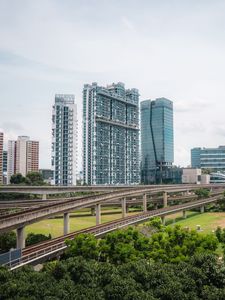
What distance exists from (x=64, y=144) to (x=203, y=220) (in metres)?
86.8

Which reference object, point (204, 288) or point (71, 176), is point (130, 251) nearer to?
point (204, 288)


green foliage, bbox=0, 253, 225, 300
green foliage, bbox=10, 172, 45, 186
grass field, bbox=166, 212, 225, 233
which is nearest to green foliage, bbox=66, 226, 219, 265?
green foliage, bbox=0, 253, 225, 300

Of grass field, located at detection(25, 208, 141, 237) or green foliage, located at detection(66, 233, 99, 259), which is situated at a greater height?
green foliage, located at detection(66, 233, 99, 259)

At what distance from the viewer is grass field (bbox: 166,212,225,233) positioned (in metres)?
89.7

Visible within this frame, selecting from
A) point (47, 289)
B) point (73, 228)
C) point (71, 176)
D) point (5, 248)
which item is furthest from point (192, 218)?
point (47, 289)

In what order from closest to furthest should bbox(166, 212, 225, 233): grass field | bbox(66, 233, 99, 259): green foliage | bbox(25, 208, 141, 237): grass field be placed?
bbox(66, 233, 99, 259): green foliage, bbox(25, 208, 141, 237): grass field, bbox(166, 212, 225, 233): grass field

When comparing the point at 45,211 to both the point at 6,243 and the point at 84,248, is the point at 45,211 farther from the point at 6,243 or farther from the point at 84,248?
the point at 84,248

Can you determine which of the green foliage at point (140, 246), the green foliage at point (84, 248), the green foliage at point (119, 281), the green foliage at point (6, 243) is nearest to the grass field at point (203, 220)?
the green foliage at point (140, 246)

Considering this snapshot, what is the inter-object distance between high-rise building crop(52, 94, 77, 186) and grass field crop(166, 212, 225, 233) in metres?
69.6

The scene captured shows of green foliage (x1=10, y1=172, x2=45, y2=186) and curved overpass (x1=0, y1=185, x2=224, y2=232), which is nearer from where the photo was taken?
curved overpass (x1=0, y1=185, x2=224, y2=232)

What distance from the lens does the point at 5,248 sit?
194 ft

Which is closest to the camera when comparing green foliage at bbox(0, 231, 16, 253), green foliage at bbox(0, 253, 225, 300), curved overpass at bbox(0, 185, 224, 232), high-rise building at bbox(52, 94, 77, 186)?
green foliage at bbox(0, 253, 225, 300)

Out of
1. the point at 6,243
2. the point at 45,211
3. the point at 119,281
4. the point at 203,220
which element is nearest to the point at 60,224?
the point at 45,211

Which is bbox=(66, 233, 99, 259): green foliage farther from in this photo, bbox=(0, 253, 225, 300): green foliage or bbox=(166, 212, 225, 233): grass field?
bbox=(166, 212, 225, 233): grass field
